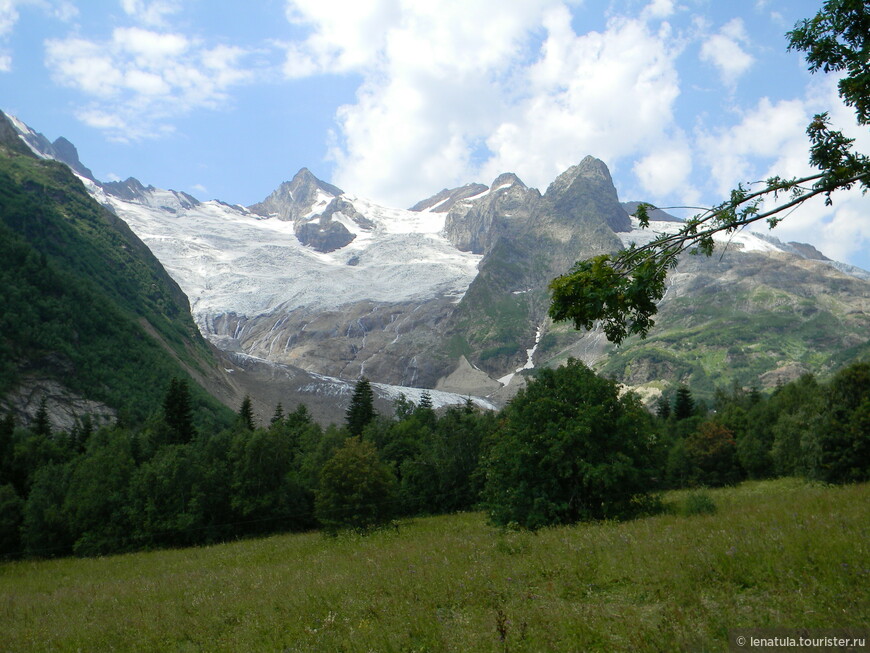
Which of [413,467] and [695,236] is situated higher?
[695,236]

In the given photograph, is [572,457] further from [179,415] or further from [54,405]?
[54,405]

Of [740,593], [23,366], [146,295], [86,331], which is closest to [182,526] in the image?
[740,593]

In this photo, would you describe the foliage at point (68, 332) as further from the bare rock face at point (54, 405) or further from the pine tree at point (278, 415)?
the pine tree at point (278, 415)

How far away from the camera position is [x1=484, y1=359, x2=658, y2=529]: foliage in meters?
22.4

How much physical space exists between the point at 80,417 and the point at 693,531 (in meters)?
113

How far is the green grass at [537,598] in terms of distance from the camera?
7.27m

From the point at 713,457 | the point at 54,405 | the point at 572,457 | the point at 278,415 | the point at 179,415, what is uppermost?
the point at 54,405

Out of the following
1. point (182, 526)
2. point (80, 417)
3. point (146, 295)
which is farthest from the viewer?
point (146, 295)

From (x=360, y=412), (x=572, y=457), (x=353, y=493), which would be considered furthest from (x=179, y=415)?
(x=572, y=457)

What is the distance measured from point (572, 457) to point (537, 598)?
1413cm

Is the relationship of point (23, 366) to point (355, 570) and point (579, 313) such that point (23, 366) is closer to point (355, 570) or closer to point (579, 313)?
point (355, 570)

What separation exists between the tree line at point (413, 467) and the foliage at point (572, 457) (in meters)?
0.06

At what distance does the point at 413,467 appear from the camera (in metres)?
50.1

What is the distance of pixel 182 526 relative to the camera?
40.0 metres
